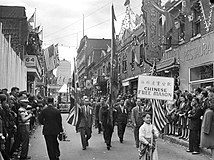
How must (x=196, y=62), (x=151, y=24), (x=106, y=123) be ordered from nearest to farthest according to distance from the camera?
(x=106, y=123) → (x=196, y=62) → (x=151, y=24)

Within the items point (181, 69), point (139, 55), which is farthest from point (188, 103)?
point (139, 55)

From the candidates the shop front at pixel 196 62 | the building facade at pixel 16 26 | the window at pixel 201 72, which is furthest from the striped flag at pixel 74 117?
the building facade at pixel 16 26

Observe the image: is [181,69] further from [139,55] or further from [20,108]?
[20,108]

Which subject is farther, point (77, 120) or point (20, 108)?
point (77, 120)

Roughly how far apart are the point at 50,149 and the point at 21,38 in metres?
21.2

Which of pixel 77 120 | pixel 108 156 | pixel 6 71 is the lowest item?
pixel 108 156

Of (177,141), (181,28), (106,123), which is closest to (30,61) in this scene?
(181,28)

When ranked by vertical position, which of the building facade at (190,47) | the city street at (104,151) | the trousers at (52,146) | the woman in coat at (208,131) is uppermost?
the building facade at (190,47)

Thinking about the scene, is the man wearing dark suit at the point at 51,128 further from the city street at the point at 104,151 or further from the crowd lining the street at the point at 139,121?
the city street at the point at 104,151

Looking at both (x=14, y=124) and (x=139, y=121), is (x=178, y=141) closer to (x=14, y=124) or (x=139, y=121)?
(x=139, y=121)

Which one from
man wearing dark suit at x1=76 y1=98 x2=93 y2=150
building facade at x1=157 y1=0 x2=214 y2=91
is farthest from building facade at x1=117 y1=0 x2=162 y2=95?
man wearing dark suit at x1=76 y1=98 x2=93 y2=150

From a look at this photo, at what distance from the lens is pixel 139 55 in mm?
30734

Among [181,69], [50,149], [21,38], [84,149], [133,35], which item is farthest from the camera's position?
[133,35]

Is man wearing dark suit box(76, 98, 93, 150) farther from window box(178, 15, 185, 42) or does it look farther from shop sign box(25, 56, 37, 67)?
shop sign box(25, 56, 37, 67)
